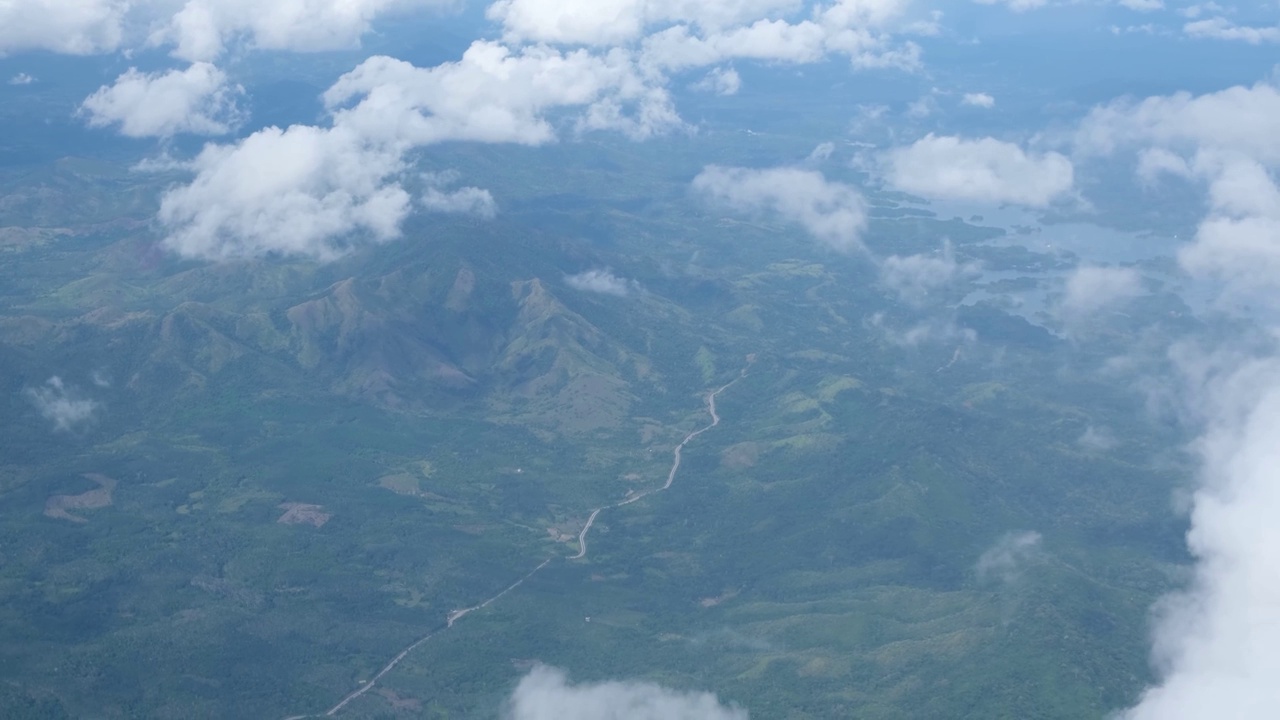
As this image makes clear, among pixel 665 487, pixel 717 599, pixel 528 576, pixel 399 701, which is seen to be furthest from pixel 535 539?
pixel 399 701

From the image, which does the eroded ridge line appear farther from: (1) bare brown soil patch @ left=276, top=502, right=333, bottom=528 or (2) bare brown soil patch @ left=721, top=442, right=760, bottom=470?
(1) bare brown soil patch @ left=276, top=502, right=333, bottom=528

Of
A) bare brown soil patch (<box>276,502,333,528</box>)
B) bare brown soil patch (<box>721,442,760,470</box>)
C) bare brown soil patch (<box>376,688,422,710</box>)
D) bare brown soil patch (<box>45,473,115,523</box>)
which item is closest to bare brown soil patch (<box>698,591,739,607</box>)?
bare brown soil patch (<box>721,442,760,470</box>)

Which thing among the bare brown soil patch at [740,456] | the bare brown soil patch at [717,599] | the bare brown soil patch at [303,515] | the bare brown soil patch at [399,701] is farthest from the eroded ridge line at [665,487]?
the bare brown soil patch at [399,701]

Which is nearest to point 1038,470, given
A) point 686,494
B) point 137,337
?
point 686,494

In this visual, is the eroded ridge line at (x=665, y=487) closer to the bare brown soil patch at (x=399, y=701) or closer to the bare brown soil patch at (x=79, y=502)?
the bare brown soil patch at (x=399, y=701)

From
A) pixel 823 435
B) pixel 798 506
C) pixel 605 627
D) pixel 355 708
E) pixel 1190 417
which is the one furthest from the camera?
pixel 1190 417

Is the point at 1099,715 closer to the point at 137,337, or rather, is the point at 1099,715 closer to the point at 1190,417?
the point at 1190,417
